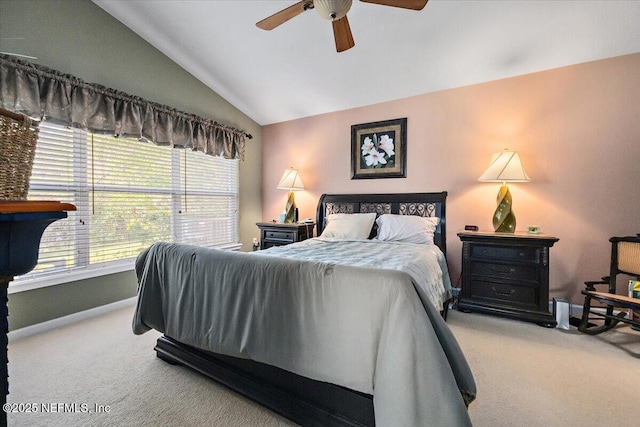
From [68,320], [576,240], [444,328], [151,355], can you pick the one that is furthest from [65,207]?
[576,240]

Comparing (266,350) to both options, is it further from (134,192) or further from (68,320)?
(134,192)

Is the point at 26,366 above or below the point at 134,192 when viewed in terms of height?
below

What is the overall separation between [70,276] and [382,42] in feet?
12.8

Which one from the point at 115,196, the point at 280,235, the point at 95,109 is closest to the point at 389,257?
the point at 280,235

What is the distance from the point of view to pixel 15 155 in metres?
0.65

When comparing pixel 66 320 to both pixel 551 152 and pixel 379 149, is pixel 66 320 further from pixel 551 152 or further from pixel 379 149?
pixel 551 152

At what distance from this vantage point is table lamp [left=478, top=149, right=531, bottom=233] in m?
2.86

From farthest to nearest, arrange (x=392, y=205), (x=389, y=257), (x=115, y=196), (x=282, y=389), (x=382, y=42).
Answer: (x=392, y=205), (x=115, y=196), (x=382, y=42), (x=389, y=257), (x=282, y=389)

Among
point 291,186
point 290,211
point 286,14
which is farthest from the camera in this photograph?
point 290,211

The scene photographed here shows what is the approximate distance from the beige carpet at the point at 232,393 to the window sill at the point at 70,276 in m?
0.44

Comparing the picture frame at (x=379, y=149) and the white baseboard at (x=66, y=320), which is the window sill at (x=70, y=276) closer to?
the white baseboard at (x=66, y=320)

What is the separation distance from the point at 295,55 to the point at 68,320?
3619 millimetres

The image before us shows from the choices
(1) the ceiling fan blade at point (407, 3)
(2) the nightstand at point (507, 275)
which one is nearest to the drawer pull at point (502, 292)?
(2) the nightstand at point (507, 275)

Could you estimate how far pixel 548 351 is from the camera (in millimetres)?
2205
